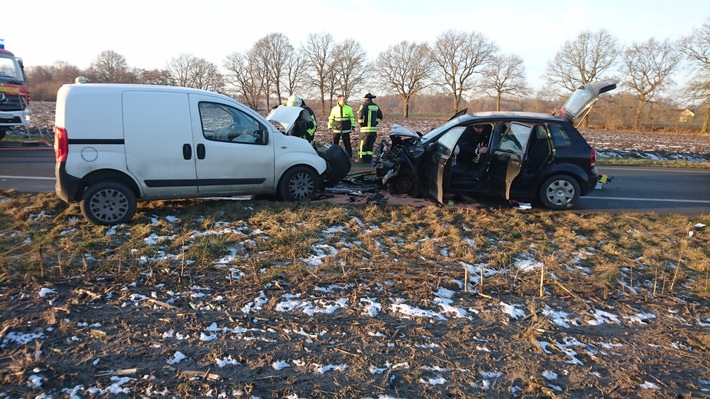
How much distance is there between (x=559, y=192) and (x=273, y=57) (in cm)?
5707

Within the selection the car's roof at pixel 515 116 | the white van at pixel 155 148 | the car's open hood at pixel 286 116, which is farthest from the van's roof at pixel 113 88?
the car's roof at pixel 515 116

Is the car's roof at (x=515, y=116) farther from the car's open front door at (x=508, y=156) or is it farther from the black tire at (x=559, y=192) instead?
the black tire at (x=559, y=192)

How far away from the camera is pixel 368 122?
1195 centimetres

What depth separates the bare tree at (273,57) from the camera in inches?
2319

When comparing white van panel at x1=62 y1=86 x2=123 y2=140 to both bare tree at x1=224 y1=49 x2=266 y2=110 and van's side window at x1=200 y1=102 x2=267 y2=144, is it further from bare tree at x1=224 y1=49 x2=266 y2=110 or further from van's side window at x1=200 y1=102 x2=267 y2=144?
bare tree at x1=224 y1=49 x2=266 y2=110

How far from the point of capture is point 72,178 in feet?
18.9

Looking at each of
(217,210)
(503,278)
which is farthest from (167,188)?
(503,278)

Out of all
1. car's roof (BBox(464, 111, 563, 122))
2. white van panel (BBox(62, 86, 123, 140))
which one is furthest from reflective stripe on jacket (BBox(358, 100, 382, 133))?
white van panel (BBox(62, 86, 123, 140))

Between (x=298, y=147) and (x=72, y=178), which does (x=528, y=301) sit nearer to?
(x=298, y=147)

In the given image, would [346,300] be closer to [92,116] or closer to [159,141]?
[159,141]

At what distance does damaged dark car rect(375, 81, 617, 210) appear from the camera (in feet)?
24.3

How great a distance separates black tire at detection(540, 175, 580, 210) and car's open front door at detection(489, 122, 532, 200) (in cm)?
65

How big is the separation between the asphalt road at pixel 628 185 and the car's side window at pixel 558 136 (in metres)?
1.22

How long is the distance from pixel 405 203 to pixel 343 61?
53.7 m
